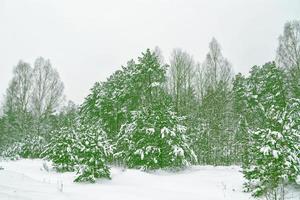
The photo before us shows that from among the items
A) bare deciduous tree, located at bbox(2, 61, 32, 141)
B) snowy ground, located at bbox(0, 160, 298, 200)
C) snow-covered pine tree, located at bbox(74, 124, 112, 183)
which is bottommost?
snowy ground, located at bbox(0, 160, 298, 200)

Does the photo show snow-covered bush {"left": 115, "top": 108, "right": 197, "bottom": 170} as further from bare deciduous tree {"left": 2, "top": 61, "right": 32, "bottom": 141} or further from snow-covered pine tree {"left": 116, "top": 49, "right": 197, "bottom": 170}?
bare deciduous tree {"left": 2, "top": 61, "right": 32, "bottom": 141}

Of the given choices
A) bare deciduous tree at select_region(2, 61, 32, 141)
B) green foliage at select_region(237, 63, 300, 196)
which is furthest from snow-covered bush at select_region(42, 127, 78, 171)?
bare deciduous tree at select_region(2, 61, 32, 141)

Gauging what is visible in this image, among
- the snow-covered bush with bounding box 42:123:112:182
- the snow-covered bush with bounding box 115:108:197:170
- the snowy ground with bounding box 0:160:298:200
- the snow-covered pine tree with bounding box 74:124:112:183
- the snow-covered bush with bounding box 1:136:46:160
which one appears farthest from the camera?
the snow-covered bush with bounding box 1:136:46:160

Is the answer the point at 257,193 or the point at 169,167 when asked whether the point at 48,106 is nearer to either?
the point at 169,167

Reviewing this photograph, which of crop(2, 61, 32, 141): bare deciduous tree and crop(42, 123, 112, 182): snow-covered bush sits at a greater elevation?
crop(2, 61, 32, 141): bare deciduous tree

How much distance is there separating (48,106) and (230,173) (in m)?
24.1

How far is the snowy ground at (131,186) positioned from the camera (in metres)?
9.73

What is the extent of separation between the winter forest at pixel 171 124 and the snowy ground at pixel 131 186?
365 mm

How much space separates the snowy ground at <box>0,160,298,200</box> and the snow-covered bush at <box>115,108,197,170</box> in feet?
3.10

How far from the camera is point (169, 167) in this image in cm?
1852

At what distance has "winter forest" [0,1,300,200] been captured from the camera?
11.9 m

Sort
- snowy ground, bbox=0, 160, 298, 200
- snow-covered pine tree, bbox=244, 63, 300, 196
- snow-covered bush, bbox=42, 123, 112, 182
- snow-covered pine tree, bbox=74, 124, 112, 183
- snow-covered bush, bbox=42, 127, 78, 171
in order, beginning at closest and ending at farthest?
snowy ground, bbox=0, 160, 298, 200, snow-covered pine tree, bbox=244, 63, 300, 196, snow-covered pine tree, bbox=74, 124, 112, 183, snow-covered bush, bbox=42, 123, 112, 182, snow-covered bush, bbox=42, 127, 78, 171

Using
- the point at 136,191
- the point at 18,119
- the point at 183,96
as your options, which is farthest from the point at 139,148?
the point at 18,119

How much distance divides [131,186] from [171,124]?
6.68 metres
